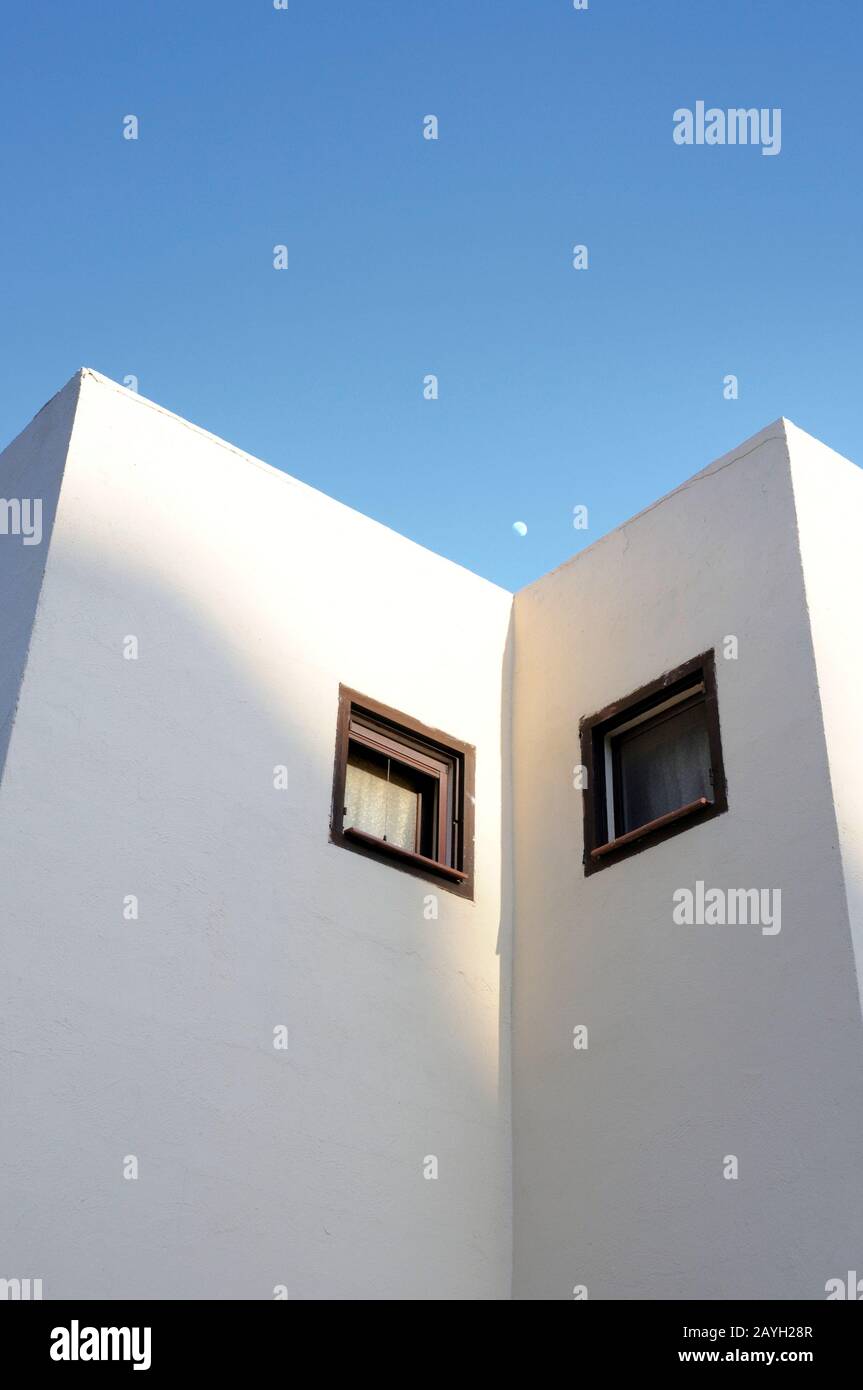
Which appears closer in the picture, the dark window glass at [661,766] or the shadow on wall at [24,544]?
the shadow on wall at [24,544]

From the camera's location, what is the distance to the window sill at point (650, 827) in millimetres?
5644

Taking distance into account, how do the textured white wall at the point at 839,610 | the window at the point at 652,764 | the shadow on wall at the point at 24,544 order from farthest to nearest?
the window at the point at 652,764
the shadow on wall at the point at 24,544
the textured white wall at the point at 839,610

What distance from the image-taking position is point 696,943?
5.41 metres

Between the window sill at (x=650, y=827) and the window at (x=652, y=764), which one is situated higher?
the window at (x=652, y=764)

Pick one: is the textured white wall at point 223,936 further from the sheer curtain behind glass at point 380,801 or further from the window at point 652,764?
the window at point 652,764

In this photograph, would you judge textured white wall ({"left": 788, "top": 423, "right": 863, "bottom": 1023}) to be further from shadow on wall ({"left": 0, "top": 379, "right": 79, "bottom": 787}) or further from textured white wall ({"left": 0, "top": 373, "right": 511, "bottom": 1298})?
shadow on wall ({"left": 0, "top": 379, "right": 79, "bottom": 787})

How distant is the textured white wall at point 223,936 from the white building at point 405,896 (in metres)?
0.01

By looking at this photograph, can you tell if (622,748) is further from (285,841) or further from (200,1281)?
(200,1281)

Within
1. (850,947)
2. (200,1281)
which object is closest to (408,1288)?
(200,1281)

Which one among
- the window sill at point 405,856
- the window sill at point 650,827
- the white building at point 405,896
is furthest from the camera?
the window sill at point 405,856

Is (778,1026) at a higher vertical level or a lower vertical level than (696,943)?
lower

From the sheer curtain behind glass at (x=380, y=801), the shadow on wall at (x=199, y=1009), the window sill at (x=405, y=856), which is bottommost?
the shadow on wall at (x=199, y=1009)

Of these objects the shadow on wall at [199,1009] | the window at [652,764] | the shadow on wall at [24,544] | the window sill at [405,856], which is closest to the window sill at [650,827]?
the window at [652,764]

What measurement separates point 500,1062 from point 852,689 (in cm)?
201
